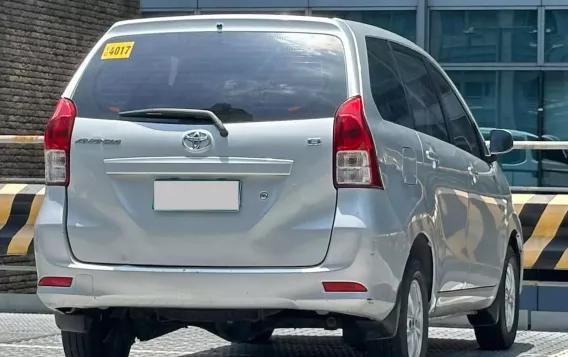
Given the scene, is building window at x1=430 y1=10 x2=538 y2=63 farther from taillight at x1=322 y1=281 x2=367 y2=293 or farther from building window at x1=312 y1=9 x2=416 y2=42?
taillight at x1=322 y1=281 x2=367 y2=293

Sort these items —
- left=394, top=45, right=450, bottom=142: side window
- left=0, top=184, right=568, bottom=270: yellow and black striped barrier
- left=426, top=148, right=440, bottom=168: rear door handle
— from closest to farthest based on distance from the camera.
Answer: left=426, top=148, right=440, bottom=168: rear door handle
left=394, top=45, right=450, bottom=142: side window
left=0, top=184, right=568, bottom=270: yellow and black striped barrier

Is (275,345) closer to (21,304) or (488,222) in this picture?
(488,222)

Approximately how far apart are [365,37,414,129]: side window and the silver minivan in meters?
0.02

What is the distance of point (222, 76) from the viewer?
19.8ft

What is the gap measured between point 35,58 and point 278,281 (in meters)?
12.0

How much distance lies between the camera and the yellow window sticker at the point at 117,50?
6.24 m

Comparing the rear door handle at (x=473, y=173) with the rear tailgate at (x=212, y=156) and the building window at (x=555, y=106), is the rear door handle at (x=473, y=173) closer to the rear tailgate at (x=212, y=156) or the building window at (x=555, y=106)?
the rear tailgate at (x=212, y=156)

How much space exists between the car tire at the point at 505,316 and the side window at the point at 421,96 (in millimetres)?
1289

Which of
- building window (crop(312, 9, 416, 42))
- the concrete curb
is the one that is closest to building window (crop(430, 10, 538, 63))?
building window (crop(312, 9, 416, 42))

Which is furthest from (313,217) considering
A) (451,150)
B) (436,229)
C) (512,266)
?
(512,266)

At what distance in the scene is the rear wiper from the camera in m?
5.89

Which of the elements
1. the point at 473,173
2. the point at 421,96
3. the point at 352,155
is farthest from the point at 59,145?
the point at 473,173

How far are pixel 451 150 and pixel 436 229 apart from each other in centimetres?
77

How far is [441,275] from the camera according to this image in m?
6.85
